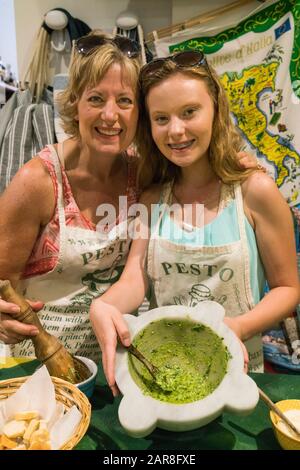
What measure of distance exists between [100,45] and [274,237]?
777 mm

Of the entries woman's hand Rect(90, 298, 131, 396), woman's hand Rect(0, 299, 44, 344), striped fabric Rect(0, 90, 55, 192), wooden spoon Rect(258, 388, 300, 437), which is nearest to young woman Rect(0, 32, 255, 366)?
woman's hand Rect(0, 299, 44, 344)

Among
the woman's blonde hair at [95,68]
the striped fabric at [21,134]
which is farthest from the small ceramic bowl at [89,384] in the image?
the striped fabric at [21,134]

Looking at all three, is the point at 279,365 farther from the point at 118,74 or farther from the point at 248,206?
the point at 118,74

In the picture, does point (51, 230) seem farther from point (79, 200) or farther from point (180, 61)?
point (180, 61)

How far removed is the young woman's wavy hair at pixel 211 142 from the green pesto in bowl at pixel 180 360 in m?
0.55

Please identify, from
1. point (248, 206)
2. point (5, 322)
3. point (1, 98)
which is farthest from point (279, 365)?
point (1, 98)

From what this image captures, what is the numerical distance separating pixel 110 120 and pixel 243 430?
877 mm

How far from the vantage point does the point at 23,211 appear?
1.24 meters

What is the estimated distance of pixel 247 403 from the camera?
2.40 ft

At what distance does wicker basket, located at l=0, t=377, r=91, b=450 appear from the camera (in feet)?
2.43

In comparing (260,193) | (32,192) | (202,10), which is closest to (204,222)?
(260,193)

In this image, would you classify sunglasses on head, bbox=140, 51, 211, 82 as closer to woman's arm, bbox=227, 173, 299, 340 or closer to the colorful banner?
woman's arm, bbox=227, 173, 299, 340

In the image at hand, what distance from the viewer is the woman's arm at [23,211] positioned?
4.06 feet

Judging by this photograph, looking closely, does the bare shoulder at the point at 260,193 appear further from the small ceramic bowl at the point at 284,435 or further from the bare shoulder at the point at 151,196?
the small ceramic bowl at the point at 284,435
